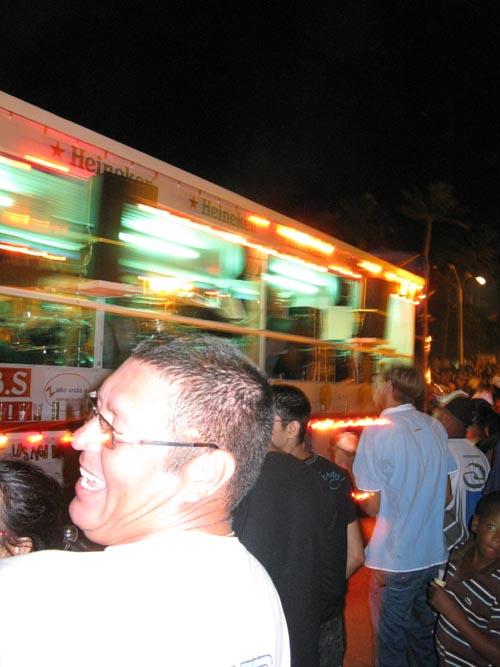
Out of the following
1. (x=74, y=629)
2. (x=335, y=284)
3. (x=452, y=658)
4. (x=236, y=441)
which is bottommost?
(x=452, y=658)

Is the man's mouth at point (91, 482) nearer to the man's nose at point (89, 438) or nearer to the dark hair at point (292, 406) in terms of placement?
the man's nose at point (89, 438)

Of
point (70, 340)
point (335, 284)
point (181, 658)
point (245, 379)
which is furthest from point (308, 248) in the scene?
→ point (181, 658)

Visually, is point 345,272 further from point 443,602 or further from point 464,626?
point 464,626

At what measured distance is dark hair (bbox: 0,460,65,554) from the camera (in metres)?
2.27

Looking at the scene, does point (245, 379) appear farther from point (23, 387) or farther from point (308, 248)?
point (308, 248)

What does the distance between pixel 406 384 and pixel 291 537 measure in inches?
82.8

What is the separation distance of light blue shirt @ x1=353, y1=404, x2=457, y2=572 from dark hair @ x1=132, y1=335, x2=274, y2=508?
263 cm

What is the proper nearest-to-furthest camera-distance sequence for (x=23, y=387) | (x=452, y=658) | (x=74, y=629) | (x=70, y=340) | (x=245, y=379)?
(x=74, y=629) < (x=245, y=379) < (x=452, y=658) < (x=23, y=387) < (x=70, y=340)

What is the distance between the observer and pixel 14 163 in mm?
4008

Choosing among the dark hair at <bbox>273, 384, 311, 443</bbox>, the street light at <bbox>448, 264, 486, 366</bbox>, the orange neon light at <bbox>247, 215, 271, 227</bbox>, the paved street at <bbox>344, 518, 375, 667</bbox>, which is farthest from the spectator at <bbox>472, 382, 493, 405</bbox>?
the street light at <bbox>448, 264, 486, 366</bbox>

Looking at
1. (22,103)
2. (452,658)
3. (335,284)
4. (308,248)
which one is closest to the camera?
(452,658)

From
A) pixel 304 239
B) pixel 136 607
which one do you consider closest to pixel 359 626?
pixel 304 239

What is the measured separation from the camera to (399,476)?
3.99 meters

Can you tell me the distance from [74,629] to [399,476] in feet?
10.6
